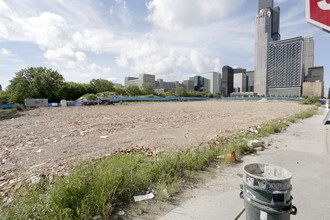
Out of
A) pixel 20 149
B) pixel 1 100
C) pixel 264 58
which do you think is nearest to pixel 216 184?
pixel 20 149

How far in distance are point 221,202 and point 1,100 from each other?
50856 mm

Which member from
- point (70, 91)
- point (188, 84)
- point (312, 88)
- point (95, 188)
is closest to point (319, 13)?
point (95, 188)

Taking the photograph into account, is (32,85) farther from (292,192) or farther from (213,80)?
(213,80)

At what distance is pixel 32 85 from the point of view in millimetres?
32062

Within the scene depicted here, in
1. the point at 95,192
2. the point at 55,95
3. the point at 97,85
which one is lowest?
the point at 95,192

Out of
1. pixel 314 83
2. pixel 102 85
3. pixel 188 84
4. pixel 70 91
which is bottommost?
pixel 70 91

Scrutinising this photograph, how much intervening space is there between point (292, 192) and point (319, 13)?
6912mm

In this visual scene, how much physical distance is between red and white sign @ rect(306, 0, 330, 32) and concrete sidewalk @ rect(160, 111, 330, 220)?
4619mm

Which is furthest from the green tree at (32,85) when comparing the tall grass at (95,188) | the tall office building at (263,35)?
the tall office building at (263,35)

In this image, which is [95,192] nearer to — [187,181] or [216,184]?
[187,181]

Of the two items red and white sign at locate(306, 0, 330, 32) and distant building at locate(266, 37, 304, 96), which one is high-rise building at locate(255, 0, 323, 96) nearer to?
distant building at locate(266, 37, 304, 96)

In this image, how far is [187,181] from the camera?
334 centimetres

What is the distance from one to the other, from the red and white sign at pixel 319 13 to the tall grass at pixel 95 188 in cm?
686

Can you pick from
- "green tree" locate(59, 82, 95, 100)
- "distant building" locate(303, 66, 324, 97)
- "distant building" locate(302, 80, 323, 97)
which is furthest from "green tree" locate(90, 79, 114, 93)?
"distant building" locate(302, 80, 323, 97)
